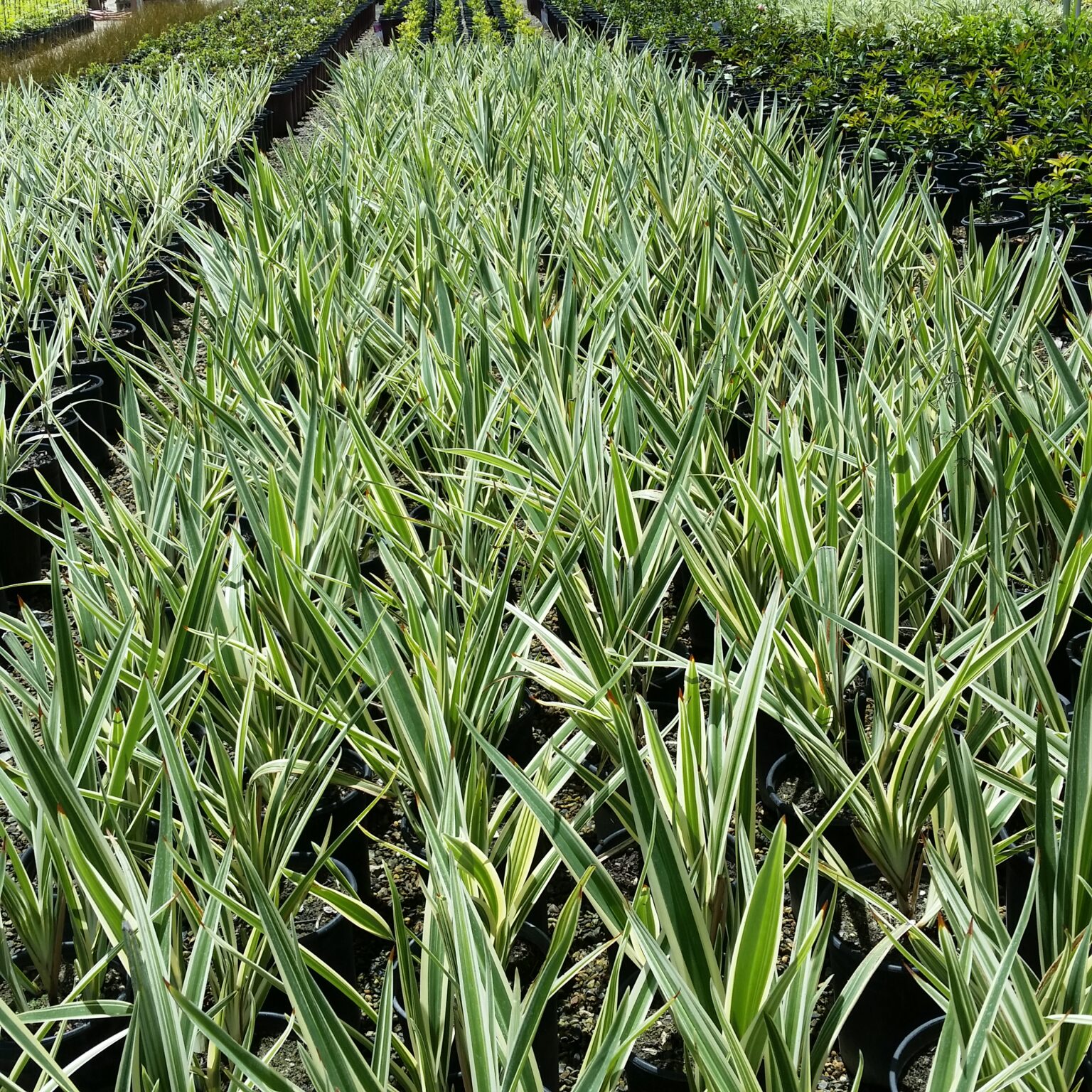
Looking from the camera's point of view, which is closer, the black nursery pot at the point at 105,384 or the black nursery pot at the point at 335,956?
the black nursery pot at the point at 335,956

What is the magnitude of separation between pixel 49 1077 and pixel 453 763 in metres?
0.32

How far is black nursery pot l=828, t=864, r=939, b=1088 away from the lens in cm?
87

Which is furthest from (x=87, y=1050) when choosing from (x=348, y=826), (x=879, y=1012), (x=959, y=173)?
(x=959, y=173)

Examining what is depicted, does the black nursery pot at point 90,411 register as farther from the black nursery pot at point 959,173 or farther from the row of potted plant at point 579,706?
the black nursery pot at point 959,173

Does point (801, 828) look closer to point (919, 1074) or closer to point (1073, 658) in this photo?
point (919, 1074)

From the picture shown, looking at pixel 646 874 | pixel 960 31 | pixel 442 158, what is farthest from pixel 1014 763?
pixel 960 31

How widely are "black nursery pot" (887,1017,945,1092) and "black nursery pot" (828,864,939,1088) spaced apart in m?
0.04

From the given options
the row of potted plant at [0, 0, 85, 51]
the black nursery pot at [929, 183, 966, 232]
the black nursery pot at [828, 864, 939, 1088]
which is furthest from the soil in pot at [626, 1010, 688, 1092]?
the row of potted plant at [0, 0, 85, 51]

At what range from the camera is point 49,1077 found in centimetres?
72

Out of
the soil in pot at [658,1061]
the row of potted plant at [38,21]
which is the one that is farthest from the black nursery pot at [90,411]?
the row of potted plant at [38,21]

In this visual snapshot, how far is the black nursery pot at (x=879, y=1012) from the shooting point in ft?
2.85

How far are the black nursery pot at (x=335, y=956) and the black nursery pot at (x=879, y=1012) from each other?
0.40m

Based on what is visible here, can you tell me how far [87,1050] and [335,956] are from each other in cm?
20

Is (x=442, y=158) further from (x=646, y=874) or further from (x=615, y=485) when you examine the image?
(x=646, y=874)
